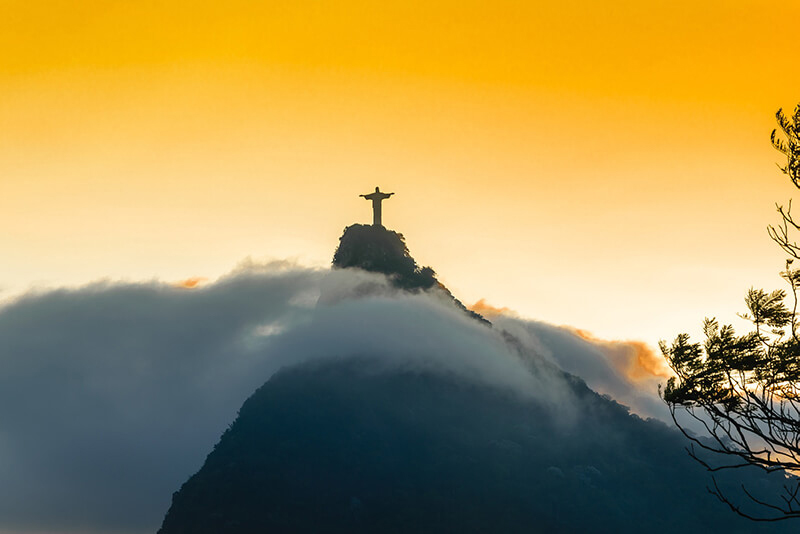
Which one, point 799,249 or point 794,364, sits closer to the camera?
point 799,249

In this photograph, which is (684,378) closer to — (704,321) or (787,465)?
(704,321)

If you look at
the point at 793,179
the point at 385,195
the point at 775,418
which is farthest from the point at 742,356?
the point at 385,195

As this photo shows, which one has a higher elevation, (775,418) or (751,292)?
(751,292)

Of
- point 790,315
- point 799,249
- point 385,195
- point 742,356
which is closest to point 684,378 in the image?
point 742,356

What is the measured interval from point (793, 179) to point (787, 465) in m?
6.66

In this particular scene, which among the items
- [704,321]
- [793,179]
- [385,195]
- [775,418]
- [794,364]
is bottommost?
[775,418]

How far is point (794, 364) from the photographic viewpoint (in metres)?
20.5

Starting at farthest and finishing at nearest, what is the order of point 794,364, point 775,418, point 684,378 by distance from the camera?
1. point 684,378
2. point 794,364
3. point 775,418

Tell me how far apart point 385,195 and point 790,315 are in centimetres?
17992

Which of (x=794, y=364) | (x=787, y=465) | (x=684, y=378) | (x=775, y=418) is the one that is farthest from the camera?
(x=684, y=378)

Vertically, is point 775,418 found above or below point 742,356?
below

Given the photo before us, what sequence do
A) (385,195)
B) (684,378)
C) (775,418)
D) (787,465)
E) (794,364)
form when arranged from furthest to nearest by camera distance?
1. (385,195)
2. (684,378)
3. (794,364)
4. (775,418)
5. (787,465)

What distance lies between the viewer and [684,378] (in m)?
22.3

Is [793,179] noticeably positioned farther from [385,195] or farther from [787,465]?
[385,195]
